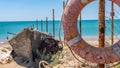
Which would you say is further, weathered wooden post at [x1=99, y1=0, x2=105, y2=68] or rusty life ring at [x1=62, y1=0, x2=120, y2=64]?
weathered wooden post at [x1=99, y1=0, x2=105, y2=68]

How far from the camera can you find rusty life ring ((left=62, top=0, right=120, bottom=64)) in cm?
473

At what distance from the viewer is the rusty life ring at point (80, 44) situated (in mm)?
4727

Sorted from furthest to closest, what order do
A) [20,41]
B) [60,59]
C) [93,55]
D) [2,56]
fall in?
[2,56] < [20,41] < [60,59] < [93,55]

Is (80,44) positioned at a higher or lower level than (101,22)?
lower

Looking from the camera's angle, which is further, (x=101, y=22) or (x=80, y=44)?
(x=101, y=22)

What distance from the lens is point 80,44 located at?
189 inches

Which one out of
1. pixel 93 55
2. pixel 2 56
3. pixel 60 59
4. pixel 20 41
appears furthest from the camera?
pixel 2 56

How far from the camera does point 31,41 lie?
1092 centimetres

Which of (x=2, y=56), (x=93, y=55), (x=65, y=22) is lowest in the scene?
(x=2, y=56)

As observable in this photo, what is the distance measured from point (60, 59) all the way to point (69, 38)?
18.4 feet

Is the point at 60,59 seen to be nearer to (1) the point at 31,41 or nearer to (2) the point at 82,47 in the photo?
(1) the point at 31,41

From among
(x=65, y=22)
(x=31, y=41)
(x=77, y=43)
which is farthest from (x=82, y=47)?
(x=31, y=41)

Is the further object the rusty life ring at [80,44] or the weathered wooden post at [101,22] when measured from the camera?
the weathered wooden post at [101,22]

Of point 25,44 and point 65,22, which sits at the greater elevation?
point 65,22
